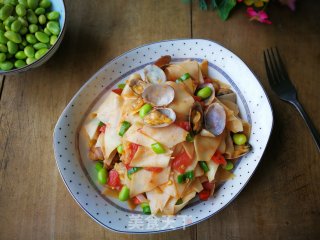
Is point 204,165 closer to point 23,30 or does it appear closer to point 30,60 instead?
point 30,60

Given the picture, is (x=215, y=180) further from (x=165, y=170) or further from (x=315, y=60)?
(x=315, y=60)

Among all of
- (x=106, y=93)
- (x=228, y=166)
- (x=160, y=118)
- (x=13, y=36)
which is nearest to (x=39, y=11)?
(x=13, y=36)

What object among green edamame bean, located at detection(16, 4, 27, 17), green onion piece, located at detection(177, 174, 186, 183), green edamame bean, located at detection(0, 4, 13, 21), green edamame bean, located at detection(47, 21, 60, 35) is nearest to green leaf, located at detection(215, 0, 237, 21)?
green edamame bean, located at detection(47, 21, 60, 35)

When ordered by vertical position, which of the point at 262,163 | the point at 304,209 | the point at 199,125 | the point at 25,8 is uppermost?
the point at 25,8

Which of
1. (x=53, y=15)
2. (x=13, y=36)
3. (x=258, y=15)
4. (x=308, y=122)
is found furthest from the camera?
(x=258, y=15)

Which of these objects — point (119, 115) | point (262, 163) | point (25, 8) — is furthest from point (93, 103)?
point (262, 163)

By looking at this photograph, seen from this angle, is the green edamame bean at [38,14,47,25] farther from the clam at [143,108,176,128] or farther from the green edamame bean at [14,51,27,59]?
the clam at [143,108,176,128]
